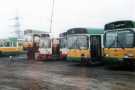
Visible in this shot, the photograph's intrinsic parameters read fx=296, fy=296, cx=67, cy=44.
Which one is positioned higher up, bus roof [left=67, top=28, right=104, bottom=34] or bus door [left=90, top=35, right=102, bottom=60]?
bus roof [left=67, top=28, right=104, bottom=34]

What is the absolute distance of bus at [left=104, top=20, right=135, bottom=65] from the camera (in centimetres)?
1647

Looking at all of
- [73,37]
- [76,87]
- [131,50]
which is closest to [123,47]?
[131,50]

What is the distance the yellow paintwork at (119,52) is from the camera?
16.4 meters

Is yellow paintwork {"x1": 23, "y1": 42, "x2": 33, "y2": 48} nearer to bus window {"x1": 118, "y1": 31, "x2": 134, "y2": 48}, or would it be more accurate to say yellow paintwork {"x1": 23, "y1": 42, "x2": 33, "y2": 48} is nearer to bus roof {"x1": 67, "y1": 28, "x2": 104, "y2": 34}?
bus roof {"x1": 67, "y1": 28, "x2": 104, "y2": 34}

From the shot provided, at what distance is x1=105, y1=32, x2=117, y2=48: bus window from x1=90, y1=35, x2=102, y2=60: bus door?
239 centimetres

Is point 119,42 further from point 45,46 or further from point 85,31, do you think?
point 45,46

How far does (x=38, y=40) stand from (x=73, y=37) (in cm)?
702

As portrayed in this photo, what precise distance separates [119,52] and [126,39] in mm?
857

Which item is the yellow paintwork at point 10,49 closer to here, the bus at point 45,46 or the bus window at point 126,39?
the bus at point 45,46

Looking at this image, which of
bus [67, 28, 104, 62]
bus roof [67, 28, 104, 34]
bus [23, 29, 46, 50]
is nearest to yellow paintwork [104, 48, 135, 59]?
bus [67, 28, 104, 62]

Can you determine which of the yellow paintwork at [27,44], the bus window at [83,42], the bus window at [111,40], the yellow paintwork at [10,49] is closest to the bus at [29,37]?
the yellow paintwork at [27,44]

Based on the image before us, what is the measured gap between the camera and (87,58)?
20.1 metres

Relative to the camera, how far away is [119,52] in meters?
17.0

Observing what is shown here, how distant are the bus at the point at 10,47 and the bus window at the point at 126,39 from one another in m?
20.6
